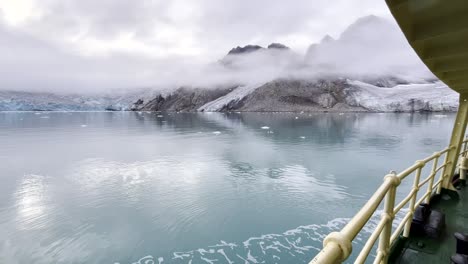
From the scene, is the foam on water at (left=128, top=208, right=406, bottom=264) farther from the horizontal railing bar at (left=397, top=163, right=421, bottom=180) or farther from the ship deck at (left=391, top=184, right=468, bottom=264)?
the horizontal railing bar at (left=397, top=163, right=421, bottom=180)

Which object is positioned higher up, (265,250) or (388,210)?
(388,210)

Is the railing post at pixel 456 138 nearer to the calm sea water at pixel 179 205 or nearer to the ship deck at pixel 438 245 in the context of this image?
the ship deck at pixel 438 245

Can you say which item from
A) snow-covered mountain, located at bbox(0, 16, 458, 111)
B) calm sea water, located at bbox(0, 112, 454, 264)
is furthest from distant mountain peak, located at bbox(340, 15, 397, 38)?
calm sea water, located at bbox(0, 112, 454, 264)

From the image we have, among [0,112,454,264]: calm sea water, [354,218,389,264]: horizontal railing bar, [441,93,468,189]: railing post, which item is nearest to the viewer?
[354,218,389,264]: horizontal railing bar

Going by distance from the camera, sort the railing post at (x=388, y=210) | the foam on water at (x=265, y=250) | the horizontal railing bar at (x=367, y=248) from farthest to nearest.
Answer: the foam on water at (x=265, y=250), the railing post at (x=388, y=210), the horizontal railing bar at (x=367, y=248)

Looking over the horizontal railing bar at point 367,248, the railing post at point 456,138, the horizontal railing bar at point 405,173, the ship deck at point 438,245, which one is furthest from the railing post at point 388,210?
the railing post at point 456,138

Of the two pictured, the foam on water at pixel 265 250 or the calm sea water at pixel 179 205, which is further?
the calm sea water at pixel 179 205

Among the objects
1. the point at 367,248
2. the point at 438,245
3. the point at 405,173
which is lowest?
the point at 438,245

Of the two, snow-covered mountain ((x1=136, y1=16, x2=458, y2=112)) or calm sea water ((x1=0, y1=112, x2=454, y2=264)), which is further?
snow-covered mountain ((x1=136, y1=16, x2=458, y2=112))

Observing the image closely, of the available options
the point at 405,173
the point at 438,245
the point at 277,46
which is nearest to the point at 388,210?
the point at 405,173

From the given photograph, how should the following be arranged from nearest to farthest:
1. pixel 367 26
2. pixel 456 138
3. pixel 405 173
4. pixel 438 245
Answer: pixel 405 173, pixel 438 245, pixel 456 138, pixel 367 26

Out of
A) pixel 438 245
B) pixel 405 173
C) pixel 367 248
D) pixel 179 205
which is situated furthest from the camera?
pixel 179 205

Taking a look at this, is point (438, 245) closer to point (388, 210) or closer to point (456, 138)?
point (388, 210)

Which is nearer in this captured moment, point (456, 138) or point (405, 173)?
point (405, 173)
